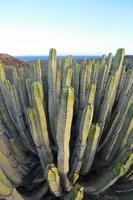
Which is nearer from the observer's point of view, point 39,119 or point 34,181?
point 39,119

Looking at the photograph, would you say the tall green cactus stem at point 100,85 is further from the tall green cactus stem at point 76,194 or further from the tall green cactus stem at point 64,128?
the tall green cactus stem at point 76,194

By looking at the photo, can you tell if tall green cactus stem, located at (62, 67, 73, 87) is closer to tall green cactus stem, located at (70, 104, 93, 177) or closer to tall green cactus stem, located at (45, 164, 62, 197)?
tall green cactus stem, located at (70, 104, 93, 177)

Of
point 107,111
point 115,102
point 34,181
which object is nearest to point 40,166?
point 34,181

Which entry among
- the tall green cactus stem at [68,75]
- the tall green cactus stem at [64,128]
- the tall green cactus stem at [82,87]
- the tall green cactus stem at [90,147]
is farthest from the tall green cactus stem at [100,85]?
the tall green cactus stem at [64,128]

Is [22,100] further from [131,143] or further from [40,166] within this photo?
[131,143]

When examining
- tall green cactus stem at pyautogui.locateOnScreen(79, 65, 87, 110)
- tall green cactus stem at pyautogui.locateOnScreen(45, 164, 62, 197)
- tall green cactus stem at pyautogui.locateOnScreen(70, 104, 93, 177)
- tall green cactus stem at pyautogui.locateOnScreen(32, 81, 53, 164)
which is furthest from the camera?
tall green cactus stem at pyautogui.locateOnScreen(79, 65, 87, 110)

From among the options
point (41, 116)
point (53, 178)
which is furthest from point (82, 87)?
point (53, 178)

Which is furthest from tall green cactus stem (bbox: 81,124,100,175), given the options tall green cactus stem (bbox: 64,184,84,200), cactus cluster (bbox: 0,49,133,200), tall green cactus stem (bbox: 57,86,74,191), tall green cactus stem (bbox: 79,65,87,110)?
tall green cactus stem (bbox: 79,65,87,110)

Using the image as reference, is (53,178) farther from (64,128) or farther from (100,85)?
(100,85)
